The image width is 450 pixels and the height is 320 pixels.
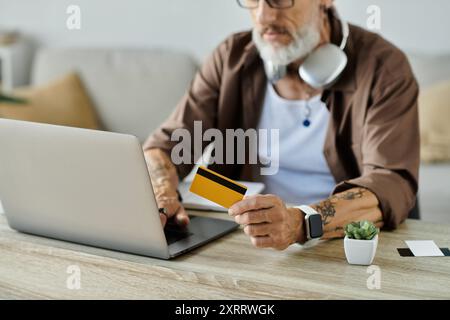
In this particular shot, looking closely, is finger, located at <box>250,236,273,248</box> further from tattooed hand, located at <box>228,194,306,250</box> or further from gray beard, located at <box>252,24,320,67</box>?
gray beard, located at <box>252,24,320,67</box>

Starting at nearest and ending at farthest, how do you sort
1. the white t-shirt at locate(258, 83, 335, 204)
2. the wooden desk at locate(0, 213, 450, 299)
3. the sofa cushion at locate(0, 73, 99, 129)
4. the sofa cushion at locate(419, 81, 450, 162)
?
the wooden desk at locate(0, 213, 450, 299) < the white t-shirt at locate(258, 83, 335, 204) < the sofa cushion at locate(419, 81, 450, 162) < the sofa cushion at locate(0, 73, 99, 129)

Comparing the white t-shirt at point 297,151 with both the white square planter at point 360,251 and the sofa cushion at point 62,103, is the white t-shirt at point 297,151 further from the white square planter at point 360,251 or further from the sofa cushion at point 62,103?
the sofa cushion at point 62,103

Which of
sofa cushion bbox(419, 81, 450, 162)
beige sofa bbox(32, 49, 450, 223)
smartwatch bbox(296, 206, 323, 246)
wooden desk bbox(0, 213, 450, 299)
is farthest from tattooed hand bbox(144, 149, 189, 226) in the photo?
beige sofa bbox(32, 49, 450, 223)

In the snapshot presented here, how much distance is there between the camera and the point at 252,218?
4.31ft

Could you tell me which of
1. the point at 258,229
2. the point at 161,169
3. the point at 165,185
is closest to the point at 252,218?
the point at 258,229

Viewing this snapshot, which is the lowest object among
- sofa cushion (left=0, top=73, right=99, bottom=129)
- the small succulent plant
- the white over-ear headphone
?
sofa cushion (left=0, top=73, right=99, bottom=129)

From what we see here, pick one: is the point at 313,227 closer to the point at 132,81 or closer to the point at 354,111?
the point at 354,111

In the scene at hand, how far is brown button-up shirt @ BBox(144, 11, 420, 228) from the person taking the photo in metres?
1.65

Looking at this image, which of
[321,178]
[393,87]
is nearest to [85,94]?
[321,178]

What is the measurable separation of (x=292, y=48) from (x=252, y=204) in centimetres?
68

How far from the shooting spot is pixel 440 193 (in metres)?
2.72

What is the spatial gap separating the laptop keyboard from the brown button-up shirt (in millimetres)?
357

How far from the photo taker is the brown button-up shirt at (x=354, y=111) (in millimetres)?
1653
